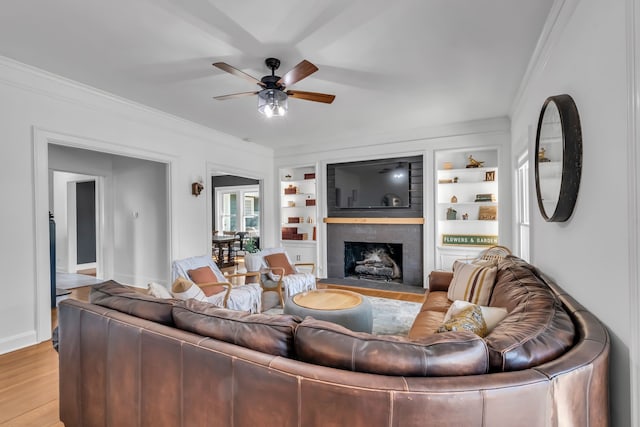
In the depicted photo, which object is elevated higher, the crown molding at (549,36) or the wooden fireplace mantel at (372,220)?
the crown molding at (549,36)

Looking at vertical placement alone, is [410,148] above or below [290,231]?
above

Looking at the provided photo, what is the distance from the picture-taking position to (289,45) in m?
2.53

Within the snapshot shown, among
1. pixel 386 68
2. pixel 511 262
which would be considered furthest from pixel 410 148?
pixel 511 262

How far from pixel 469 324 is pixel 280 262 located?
329 cm

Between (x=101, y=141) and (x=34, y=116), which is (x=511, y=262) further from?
(x=34, y=116)

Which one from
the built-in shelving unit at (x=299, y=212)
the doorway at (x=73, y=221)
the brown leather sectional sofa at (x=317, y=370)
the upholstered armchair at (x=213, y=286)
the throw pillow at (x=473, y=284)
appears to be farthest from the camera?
the doorway at (x=73, y=221)

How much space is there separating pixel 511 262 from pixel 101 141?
4433 mm

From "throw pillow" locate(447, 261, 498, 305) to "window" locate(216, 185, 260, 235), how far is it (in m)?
7.03

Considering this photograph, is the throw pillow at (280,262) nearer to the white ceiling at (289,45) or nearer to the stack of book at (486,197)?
the white ceiling at (289,45)

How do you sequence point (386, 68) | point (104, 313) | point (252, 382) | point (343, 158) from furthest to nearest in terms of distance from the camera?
point (343, 158) → point (386, 68) → point (104, 313) → point (252, 382)

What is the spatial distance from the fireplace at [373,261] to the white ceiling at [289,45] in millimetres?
2650

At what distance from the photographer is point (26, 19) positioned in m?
2.18

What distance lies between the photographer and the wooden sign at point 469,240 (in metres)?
4.71

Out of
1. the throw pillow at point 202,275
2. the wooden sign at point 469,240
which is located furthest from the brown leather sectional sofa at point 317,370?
the wooden sign at point 469,240
